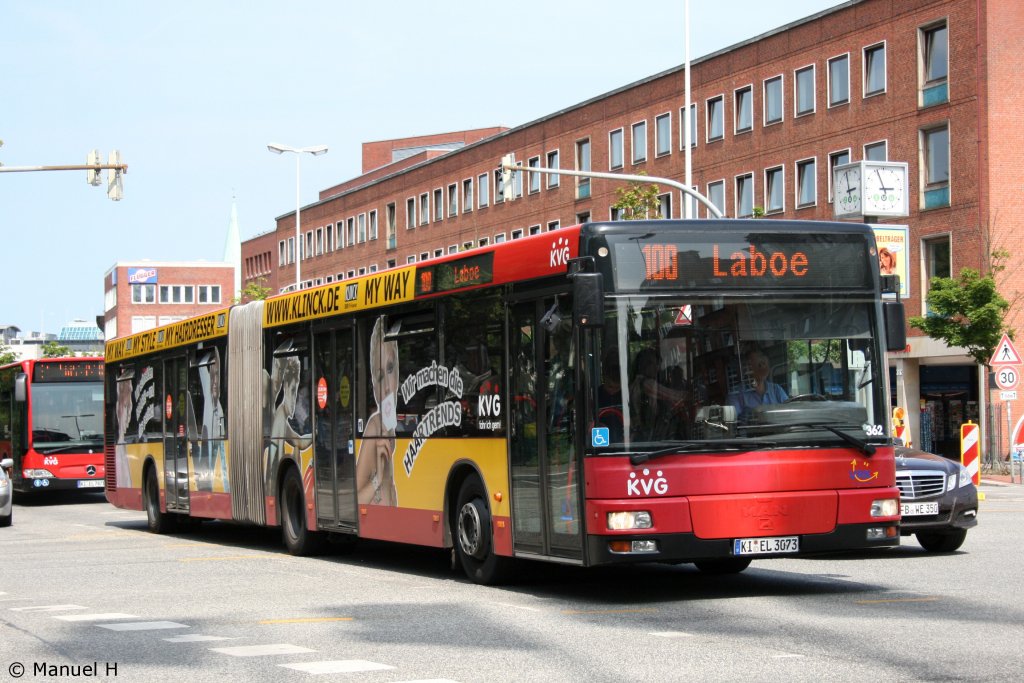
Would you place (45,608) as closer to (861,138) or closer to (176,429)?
(176,429)

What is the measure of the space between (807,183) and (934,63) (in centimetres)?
703

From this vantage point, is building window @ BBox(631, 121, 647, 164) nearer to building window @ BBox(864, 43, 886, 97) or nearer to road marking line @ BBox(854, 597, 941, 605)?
building window @ BBox(864, 43, 886, 97)

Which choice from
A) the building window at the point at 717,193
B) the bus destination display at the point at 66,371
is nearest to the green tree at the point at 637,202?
the bus destination display at the point at 66,371

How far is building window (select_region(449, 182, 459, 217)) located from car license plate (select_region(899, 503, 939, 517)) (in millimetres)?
63126

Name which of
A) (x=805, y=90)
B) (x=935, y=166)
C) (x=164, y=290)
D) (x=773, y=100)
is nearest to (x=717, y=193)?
(x=773, y=100)

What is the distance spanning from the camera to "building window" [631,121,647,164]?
2474 inches

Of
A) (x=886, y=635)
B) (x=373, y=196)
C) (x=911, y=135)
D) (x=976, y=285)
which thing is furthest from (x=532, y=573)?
(x=373, y=196)

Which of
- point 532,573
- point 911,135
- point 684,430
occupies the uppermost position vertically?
point 911,135

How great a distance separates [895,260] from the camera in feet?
106

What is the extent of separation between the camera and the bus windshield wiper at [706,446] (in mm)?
11812

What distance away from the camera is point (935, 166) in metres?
47.8

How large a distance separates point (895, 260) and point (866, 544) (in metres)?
20.9

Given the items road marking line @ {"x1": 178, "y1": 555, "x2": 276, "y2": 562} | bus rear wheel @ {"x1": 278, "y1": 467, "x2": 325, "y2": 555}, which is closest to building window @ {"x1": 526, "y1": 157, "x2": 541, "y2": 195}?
bus rear wheel @ {"x1": 278, "y1": 467, "x2": 325, "y2": 555}

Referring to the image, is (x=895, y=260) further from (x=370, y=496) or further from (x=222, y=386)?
(x=370, y=496)
